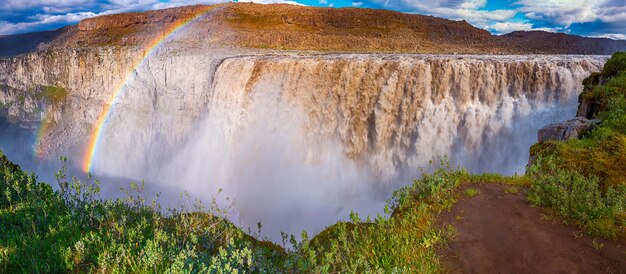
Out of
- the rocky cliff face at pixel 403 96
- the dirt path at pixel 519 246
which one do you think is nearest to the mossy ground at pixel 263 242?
the dirt path at pixel 519 246

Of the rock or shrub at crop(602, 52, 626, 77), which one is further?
shrub at crop(602, 52, 626, 77)

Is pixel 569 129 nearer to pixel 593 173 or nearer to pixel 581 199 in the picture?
pixel 593 173

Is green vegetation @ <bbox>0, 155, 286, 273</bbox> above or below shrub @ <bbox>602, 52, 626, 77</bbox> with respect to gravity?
below

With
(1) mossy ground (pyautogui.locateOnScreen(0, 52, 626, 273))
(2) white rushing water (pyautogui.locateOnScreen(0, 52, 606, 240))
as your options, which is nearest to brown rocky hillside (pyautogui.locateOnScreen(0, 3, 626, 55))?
(2) white rushing water (pyautogui.locateOnScreen(0, 52, 606, 240))

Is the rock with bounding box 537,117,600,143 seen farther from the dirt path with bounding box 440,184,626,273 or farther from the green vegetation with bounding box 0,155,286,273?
the green vegetation with bounding box 0,155,286,273

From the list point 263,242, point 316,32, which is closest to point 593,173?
point 263,242

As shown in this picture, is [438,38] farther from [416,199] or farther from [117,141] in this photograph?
[416,199]
